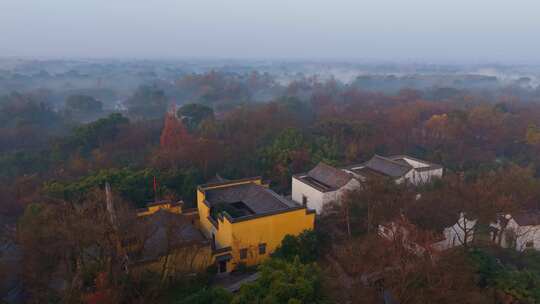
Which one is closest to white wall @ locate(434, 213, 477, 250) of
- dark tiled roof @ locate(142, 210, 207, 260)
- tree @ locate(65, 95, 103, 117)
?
dark tiled roof @ locate(142, 210, 207, 260)

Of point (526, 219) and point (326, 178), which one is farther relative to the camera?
point (326, 178)

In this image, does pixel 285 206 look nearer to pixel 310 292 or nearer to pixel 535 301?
pixel 310 292

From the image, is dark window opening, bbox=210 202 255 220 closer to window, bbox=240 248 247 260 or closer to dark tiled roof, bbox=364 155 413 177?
window, bbox=240 248 247 260

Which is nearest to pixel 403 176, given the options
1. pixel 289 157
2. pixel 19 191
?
pixel 289 157

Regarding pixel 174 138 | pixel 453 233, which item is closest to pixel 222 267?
pixel 453 233

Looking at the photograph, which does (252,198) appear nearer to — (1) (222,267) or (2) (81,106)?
(1) (222,267)

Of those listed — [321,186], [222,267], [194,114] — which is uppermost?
[194,114]

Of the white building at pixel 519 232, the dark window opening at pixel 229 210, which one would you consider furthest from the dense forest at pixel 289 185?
the dark window opening at pixel 229 210
